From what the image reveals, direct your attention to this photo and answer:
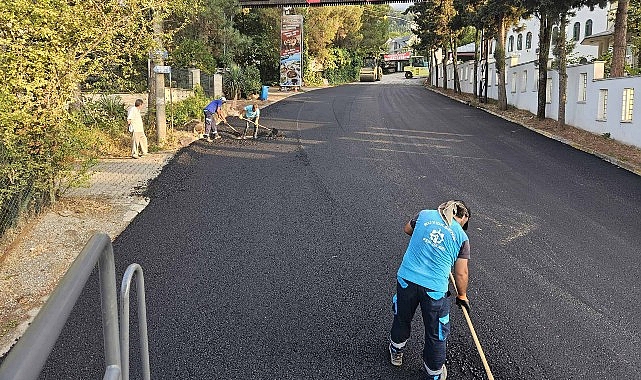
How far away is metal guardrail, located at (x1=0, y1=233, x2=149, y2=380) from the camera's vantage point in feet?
4.84

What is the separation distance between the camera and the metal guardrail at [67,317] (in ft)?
4.84

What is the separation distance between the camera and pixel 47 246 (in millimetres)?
9070

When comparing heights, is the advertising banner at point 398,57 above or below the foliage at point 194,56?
above

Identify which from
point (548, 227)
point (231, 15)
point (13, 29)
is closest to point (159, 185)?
point (13, 29)

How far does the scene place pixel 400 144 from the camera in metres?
18.3

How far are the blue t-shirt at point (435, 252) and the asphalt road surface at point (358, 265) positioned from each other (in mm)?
838

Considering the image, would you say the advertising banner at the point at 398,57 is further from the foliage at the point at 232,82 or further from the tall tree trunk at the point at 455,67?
the foliage at the point at 232,82

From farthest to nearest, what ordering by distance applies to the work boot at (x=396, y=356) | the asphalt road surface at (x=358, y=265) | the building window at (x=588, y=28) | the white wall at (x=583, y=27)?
the building window at (x=588, y=28) → the white wall at (x=583, y=27) → the asphalt road surface at (x=358, y=265) → the work boot at (x=396, y=356)

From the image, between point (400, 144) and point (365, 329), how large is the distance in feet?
41.6

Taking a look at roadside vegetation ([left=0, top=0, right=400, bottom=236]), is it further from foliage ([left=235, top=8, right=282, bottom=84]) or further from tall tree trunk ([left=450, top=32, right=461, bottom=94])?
foliage ([left=235, top=8, right=282, bottom=84])

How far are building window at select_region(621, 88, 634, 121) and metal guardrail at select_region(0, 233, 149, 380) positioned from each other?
17.1 meters

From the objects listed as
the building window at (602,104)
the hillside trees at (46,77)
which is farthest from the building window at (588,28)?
the hillside trees at (46,77)

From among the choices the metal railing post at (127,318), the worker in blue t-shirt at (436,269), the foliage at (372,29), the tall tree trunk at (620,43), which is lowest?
the worker in blue t-shirt at (436,269)

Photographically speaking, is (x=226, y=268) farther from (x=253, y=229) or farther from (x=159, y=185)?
(x=159, y=185)
